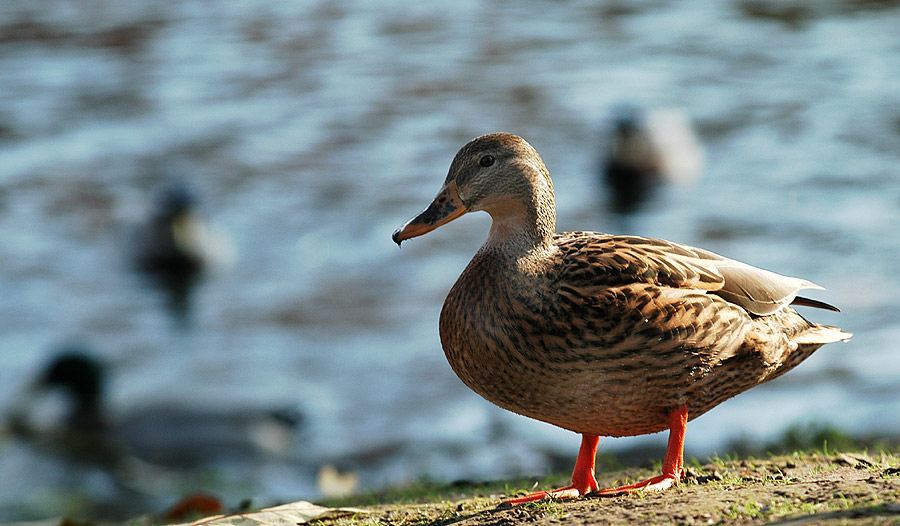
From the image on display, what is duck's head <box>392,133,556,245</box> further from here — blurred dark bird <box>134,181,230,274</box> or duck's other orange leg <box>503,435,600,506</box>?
blurred dark bird <box>134,181,230,274</box>

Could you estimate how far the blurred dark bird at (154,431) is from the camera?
887 centimetres

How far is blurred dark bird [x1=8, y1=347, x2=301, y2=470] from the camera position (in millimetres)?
8867

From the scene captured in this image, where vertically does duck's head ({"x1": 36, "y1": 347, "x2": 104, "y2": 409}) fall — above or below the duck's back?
above

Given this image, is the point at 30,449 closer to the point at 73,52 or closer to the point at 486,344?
the point at 486,344

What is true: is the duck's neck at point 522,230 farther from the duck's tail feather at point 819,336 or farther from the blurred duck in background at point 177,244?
the blurred duck in background at point 177,244

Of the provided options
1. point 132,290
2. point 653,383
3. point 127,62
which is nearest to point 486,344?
point 653,383

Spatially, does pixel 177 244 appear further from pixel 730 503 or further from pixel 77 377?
pixel 730 503

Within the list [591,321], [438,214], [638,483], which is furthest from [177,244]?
[591,321]

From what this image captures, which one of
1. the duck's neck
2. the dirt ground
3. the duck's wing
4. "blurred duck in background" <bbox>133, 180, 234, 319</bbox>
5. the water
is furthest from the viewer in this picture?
"blurred duck in background" <bbox>133, 180, 234, 319</bbox>

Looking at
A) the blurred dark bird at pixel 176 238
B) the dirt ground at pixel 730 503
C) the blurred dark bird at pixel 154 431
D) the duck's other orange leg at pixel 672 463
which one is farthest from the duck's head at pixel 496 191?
the blurred dark bird at pixel 176 238

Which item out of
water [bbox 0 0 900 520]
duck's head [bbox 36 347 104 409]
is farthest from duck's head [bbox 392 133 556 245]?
duck's head [bbox 36 347 104 409]

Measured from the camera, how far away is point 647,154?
48.3ft

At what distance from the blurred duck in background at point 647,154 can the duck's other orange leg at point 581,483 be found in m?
9.89

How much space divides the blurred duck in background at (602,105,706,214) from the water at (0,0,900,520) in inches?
16.8
